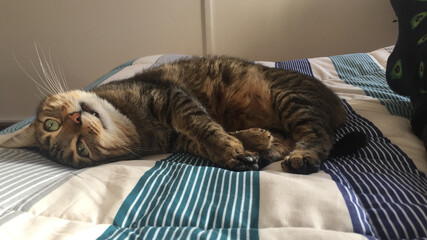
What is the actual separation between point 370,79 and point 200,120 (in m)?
1.14

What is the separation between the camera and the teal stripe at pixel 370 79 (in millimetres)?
1254

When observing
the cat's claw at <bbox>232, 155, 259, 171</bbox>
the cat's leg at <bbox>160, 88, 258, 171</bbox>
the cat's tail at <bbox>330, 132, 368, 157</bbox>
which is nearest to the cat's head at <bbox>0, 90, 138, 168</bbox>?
the cat's leg at <bbox>160, 88, 258, 171</bbox>

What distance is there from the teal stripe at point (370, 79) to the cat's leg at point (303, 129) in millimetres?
332

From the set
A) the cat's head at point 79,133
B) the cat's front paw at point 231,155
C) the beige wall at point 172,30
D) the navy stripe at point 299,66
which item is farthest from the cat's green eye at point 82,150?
the beige wall at point 172,30

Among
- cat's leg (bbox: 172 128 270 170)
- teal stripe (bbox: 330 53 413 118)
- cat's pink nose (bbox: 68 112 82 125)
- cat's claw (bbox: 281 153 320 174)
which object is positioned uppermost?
cat's pink nose (bbox: 68 112 82 125)

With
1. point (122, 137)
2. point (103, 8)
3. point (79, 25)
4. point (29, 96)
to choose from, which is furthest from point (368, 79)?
point (29, 96)

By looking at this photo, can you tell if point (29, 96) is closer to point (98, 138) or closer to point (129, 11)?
point (129, 11)

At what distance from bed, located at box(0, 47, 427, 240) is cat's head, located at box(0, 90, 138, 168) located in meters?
0.09

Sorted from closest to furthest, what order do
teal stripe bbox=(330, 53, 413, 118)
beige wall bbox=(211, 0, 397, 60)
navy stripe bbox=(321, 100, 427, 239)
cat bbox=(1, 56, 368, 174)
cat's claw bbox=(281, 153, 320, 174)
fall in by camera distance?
navy stripe bbox=(321, 100, 427, 239) < cat's claw bbox=(281, 153, 320, 174) < cat bbox=(1, 56, 368, 174) < teal stripe bbox=(330, 53, 413, 118) < beige wall bbox=(211, 0, 397, 60)

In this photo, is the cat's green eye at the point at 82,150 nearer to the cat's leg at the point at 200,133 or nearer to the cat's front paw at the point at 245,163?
the cat's leg at the point at 200,133

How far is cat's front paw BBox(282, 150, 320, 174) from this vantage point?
0.85 metres

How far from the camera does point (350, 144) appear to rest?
0.95 meters

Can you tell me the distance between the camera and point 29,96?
352cm

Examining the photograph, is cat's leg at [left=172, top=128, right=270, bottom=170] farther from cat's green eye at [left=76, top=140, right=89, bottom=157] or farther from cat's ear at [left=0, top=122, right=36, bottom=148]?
cat's ear at [left=0, top=122, right=36, bottom=148]
